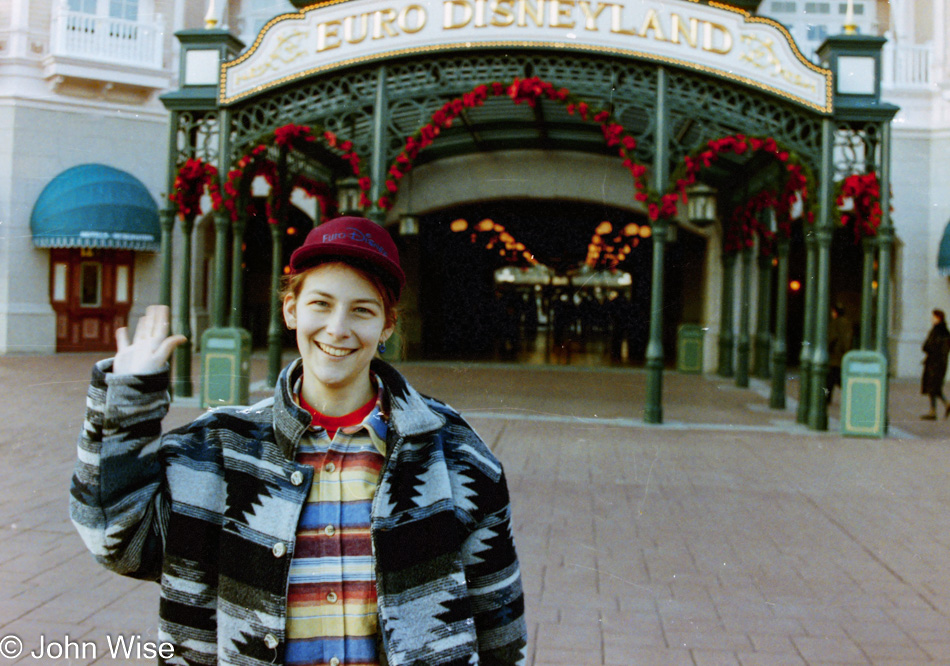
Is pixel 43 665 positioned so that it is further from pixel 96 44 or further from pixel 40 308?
pixel 96 44

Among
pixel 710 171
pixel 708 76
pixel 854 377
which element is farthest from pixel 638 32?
pixel 710 171

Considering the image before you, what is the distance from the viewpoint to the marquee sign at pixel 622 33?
9.48 meters

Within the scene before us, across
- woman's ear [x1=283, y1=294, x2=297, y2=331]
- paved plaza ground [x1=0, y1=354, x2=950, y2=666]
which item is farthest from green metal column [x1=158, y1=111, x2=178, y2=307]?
woman's ear [x1=283, y1=294, x2=297, y2=331]

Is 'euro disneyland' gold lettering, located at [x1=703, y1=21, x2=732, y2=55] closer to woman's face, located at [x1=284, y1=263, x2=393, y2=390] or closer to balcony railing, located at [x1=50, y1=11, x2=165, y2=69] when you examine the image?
woman's face, located at [x1=284, y1=263, x2=393, y2=390]

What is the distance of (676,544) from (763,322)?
11261 mm

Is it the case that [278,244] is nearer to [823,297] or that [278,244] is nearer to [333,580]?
[823,297]

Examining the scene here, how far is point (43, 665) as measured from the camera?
11.2 ft

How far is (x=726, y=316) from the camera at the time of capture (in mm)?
16500

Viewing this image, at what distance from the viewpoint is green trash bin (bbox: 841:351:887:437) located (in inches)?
371

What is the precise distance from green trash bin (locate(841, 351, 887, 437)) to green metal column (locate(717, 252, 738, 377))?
6405 millimetres

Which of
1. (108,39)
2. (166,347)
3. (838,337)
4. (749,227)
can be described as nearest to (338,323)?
(166,347)

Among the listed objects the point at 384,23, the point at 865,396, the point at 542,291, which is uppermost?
the point at 384,23

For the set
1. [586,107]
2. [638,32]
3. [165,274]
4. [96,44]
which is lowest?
[165,274]

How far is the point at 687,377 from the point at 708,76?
7795 mm
